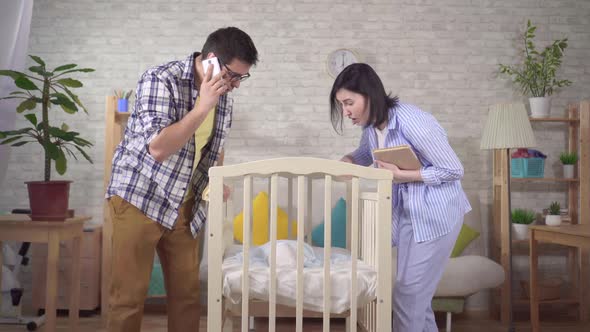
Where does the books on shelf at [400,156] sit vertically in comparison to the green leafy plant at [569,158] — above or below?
below

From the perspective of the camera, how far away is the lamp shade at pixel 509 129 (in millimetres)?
3328

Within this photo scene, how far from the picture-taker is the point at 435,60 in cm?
401

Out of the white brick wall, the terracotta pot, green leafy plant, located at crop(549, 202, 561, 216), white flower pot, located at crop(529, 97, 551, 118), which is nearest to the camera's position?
the terracotta pot

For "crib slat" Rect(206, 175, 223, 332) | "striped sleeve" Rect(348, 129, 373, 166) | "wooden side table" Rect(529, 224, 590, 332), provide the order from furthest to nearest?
"wooden side table" Rect(529, 224, 590, 332) → "striped sleeve" Rect(348, 129, 373, 166) → "crib slat" Rect(206, 175, 223, 332)

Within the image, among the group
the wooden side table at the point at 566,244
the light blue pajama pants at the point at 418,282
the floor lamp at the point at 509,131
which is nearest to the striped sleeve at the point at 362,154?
the light blue pajama pants at the point at 418,282

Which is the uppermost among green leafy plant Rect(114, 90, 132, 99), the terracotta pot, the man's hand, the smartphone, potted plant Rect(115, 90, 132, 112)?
green leafy plant Rect(114, 90, 132, 99)

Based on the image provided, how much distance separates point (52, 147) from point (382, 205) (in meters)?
1.59

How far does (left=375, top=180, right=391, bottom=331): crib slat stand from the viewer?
165cm

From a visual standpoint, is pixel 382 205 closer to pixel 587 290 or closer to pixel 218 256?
pixel 218 256

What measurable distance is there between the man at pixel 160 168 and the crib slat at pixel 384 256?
0.61 meters

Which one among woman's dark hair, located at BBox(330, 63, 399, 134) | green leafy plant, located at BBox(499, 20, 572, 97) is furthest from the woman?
green leafy plant, located at BBox(499, 20, 572, 97)

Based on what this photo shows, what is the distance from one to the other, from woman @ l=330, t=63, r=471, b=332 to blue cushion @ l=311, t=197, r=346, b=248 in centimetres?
147

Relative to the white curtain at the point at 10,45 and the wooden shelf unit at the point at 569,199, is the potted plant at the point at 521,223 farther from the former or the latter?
the white curtain at the point at 10,45

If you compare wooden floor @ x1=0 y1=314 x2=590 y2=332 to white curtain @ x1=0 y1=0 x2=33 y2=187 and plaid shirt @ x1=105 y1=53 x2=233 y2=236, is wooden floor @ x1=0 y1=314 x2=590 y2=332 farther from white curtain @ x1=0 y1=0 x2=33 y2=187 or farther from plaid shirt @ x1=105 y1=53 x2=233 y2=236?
plaid shirt @ x1=105 y1=53 x2=233 y2=236
